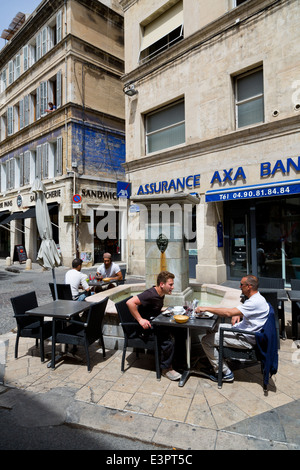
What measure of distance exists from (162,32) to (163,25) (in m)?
0.29

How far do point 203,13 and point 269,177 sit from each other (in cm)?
682

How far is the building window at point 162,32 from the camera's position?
11.8 meters

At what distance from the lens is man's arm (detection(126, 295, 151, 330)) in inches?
148

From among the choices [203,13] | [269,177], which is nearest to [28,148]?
[203,13]

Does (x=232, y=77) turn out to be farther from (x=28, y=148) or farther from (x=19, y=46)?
(x=19, y=46)

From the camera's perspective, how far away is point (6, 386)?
3.66m

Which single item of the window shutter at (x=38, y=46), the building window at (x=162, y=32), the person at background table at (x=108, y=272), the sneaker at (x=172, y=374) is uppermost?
the window shutter at (x=38, y=46)

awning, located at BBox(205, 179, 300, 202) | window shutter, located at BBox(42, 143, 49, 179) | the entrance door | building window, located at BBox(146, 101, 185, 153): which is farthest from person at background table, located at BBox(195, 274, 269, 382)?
window shutter, located at BBox(42, 143, 49, 179)

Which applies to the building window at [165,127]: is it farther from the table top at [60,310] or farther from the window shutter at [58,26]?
the window shutter at [58,26]

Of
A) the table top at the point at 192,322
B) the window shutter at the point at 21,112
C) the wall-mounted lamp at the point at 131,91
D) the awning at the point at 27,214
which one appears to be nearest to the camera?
the table top at the point at 192,322

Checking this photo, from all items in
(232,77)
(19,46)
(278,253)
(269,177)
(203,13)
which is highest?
(19,46)

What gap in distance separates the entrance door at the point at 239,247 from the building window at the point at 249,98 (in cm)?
327

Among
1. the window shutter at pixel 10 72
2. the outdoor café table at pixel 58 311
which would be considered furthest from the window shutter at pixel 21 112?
the outdoor café table at pixel 58 311

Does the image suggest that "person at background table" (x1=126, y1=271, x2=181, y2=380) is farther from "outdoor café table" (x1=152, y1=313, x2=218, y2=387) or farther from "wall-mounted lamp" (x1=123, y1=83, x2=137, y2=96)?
"wall-mounted lamp" (x1=123, y1=83, x2=137, y2=96)
